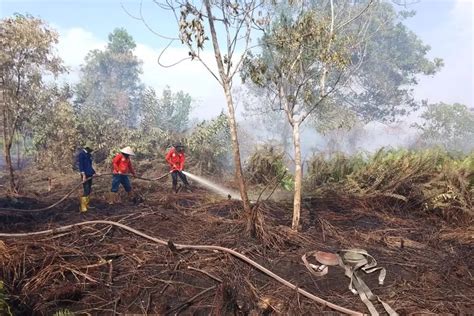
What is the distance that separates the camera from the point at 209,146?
15.0m

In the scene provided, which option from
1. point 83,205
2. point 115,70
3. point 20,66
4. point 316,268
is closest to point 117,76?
point 115,70

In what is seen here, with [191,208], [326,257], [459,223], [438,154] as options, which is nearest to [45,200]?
[191,208]

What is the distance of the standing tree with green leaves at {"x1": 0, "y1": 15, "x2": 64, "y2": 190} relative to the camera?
10258 millimetres

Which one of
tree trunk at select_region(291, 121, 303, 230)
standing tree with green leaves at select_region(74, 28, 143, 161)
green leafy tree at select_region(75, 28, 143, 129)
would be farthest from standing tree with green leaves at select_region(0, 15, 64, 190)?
green leafy tree at select_region(75, 28, 143, 129)

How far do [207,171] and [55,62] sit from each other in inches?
268

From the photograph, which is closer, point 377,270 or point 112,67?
point 377,270

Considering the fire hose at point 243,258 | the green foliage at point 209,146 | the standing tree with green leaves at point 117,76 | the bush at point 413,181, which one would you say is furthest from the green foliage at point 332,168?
the standing tree with green leaves at point 117,76

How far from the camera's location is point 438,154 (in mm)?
9547

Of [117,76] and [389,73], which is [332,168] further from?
[117,76]

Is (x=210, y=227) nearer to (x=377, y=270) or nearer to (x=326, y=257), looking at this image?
(x=326, y=257)

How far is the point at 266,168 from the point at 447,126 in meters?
20.4

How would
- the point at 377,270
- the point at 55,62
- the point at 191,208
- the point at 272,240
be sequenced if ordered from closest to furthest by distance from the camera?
the point at 377,270, the point at 272,240, the point at 191,208, the point at 55,62

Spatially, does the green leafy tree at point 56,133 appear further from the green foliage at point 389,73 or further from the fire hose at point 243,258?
the green foliage at point 389,73

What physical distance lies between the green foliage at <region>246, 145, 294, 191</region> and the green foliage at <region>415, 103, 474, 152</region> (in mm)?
18248
